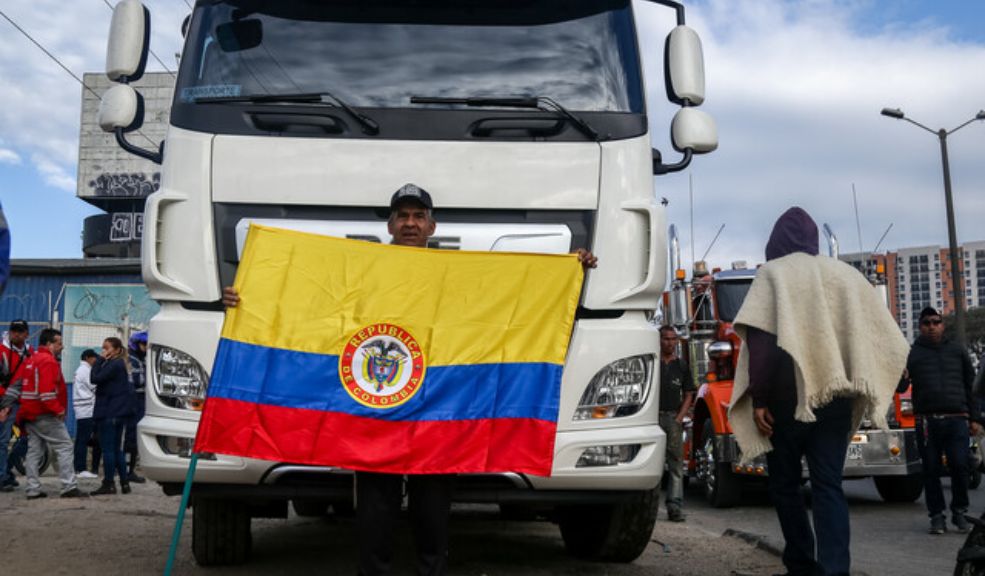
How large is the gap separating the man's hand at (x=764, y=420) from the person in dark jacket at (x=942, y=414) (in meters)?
4.31

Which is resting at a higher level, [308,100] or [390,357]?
[308,100]

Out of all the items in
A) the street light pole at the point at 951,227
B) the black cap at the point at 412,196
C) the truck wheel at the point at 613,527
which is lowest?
the truck wheel at the point at 613,527

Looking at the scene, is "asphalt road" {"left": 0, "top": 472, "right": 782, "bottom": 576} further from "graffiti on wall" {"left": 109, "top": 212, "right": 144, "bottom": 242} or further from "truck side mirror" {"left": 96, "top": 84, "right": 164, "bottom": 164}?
"graffiti on wall" {"left": 109, "top": 212, "right": 144, "bottom": 242}

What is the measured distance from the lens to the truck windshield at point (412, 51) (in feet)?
17.8

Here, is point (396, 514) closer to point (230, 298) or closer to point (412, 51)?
Result: point (230, 298)

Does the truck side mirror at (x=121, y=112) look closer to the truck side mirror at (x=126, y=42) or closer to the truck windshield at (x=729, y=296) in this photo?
the truck side mirror at (x=126, y=42)

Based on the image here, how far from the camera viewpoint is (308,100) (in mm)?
5316

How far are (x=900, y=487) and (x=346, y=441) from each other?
29.1 feet

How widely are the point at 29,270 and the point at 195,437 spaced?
71.1ft

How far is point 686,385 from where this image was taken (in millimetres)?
11289

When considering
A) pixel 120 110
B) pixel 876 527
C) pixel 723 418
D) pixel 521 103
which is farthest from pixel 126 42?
pixel 723 418

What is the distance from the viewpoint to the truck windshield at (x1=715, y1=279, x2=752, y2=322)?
12789 millimetres

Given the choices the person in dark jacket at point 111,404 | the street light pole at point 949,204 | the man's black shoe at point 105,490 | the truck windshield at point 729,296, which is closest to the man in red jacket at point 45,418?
the man's black shoe at point 105,490

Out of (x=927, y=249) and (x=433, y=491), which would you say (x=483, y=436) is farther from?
(x=927, y=249)
